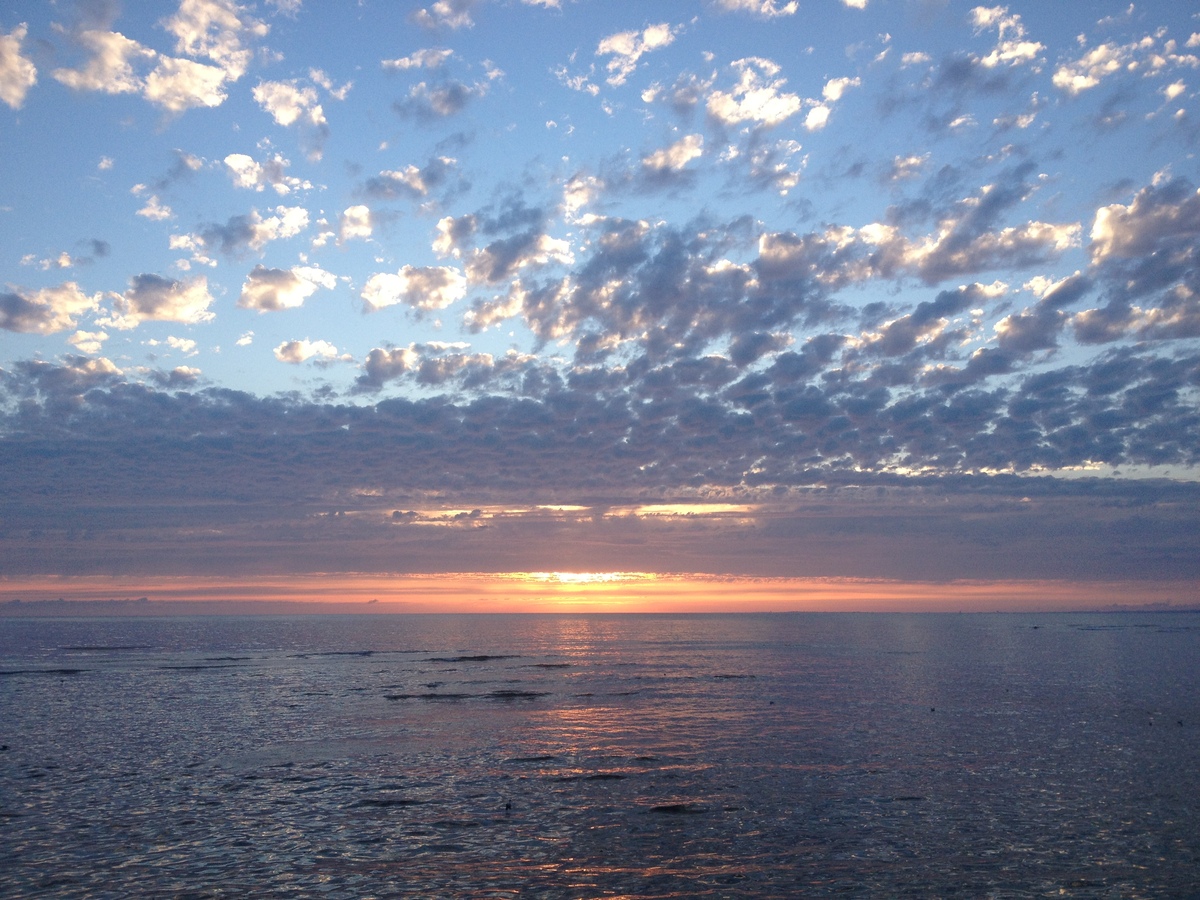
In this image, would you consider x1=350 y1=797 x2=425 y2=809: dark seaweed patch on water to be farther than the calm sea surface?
Yes

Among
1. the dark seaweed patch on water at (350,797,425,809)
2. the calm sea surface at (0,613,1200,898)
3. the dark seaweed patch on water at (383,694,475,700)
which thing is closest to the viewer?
the calm sea surface at (0,613,1200,898)

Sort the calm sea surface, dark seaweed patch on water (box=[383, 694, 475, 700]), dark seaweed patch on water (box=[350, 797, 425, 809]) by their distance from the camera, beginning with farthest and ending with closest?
dark seaweed patch on water (box=[383, 694, 475, 700]), dark seaweed patch on water (box=[350, 797, 425, 809]), the calm sea surface

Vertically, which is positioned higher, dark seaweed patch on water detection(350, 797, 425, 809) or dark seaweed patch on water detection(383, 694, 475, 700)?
dark seaweed patch on water detection(350, 797, 425, 809)

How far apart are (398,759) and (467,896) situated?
2091cm

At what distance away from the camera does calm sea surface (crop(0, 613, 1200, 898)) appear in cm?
2441

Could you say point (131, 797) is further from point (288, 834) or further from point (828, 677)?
point (828, 677)

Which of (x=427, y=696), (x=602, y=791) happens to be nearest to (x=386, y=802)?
(x=602, y=791)

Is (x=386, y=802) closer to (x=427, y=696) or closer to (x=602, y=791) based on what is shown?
(x=602, y=791)

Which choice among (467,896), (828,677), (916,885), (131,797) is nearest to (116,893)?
(467,896)

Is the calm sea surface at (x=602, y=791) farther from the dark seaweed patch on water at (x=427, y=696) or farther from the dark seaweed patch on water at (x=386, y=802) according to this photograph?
the dark seaweed patch on water at (x=427, y=696)

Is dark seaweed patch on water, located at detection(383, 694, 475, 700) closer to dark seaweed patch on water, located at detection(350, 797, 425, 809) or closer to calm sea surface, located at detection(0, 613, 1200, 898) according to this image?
calm sea surface, located at detection(0, 613, 1200, 898)

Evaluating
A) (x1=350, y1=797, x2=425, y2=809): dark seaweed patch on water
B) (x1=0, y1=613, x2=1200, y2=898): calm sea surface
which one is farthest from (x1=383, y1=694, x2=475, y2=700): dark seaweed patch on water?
(x1=350, y1=797, x2=425, y2=809): dark seaweed patch on water

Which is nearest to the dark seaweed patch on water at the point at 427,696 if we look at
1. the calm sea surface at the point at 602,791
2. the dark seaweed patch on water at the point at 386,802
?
the calm sea surface at the point at 602,791

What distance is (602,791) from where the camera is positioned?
34844 mm
